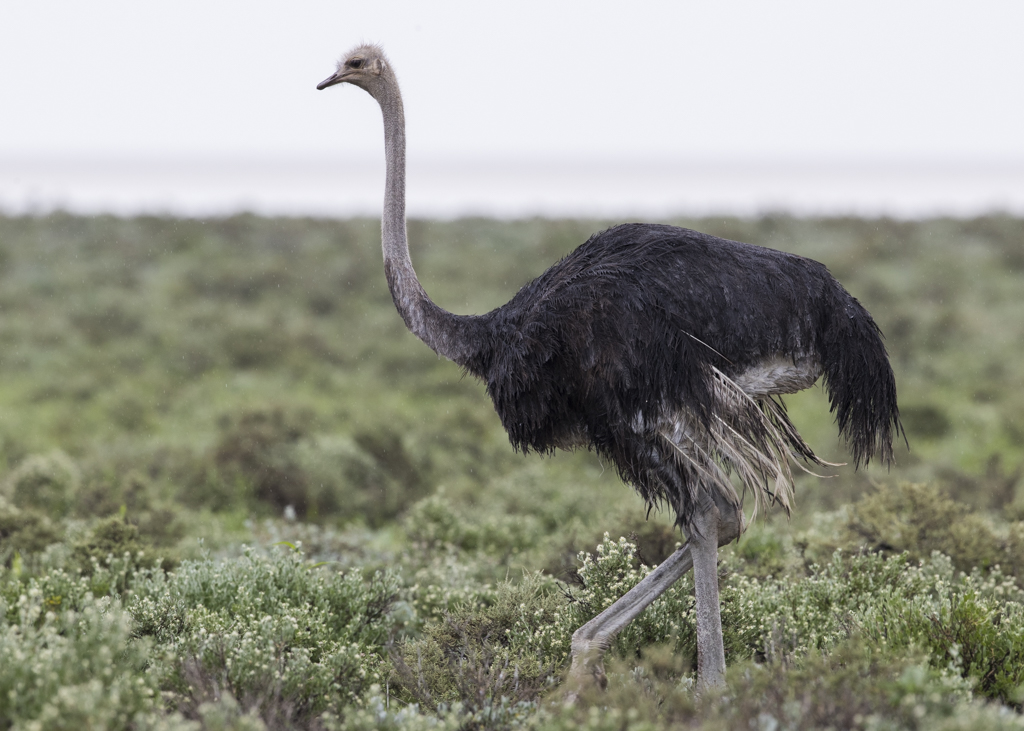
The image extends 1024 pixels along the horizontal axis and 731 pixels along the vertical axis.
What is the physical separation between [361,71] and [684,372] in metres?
2.48

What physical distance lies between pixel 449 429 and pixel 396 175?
770 centimetres

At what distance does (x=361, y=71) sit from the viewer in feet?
17.0

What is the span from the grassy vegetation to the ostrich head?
2.48 m

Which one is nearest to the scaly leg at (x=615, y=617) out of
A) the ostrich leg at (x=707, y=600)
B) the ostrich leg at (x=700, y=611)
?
the ostrich leg at (x=700, y=611)

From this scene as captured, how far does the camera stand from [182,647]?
167 inches

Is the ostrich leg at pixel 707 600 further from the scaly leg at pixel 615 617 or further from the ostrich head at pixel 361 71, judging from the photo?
the ostrich head at pixel 361 71

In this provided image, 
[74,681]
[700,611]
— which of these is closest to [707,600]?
[700,611]

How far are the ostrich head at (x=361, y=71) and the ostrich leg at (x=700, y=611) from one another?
9.10 ft

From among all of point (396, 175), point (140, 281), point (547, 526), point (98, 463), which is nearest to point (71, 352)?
point (140, 281)

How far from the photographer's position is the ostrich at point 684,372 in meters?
3.96

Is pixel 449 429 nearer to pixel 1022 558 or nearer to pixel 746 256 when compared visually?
pixel 1022 558

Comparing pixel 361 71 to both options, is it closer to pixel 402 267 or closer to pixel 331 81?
pixel 331 81

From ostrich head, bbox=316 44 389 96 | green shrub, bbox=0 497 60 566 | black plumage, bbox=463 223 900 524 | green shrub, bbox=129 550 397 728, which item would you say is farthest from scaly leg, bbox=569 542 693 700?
green shrub, bbox=0 497 60 566

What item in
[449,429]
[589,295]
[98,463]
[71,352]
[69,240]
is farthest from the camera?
[69,240]
